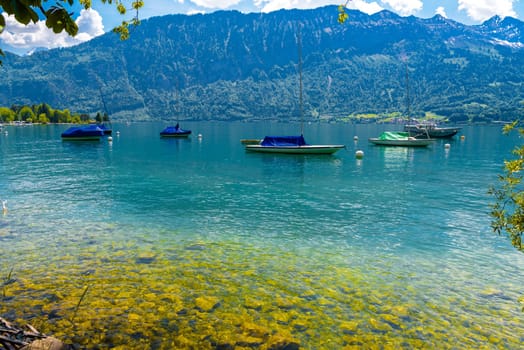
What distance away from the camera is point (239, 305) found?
1323 cm

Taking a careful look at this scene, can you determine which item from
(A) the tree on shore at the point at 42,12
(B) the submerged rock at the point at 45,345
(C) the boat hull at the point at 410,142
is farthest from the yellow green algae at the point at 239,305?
(C) the boat hull at the point at 410,142

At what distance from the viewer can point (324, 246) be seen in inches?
822

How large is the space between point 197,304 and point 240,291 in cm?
195

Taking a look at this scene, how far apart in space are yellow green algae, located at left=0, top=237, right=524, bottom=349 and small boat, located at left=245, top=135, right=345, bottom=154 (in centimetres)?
5965

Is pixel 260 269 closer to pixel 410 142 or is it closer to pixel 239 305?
pixel 239 305

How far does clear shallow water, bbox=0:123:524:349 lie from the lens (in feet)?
37.9

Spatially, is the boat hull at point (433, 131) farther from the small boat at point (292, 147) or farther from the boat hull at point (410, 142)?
the small boat at point (292, 147)

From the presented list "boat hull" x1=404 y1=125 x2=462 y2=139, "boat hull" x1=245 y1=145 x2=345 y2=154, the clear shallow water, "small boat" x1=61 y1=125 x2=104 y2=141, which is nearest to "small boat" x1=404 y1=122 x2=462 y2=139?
"boat hull" x1=404 y1=125 x2=462 y2=139

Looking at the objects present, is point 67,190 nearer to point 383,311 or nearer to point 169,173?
point 169,173

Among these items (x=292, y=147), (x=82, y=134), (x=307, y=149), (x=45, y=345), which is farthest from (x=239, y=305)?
(x=82, y=134)

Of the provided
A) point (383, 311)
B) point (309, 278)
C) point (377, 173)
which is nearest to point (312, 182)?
point (377, 173)

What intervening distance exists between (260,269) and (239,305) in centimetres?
388

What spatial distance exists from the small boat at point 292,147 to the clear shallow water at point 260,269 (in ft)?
130

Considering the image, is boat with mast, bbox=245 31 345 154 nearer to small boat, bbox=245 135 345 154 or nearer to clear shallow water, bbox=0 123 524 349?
small boat, bbox=245 135 345 154
